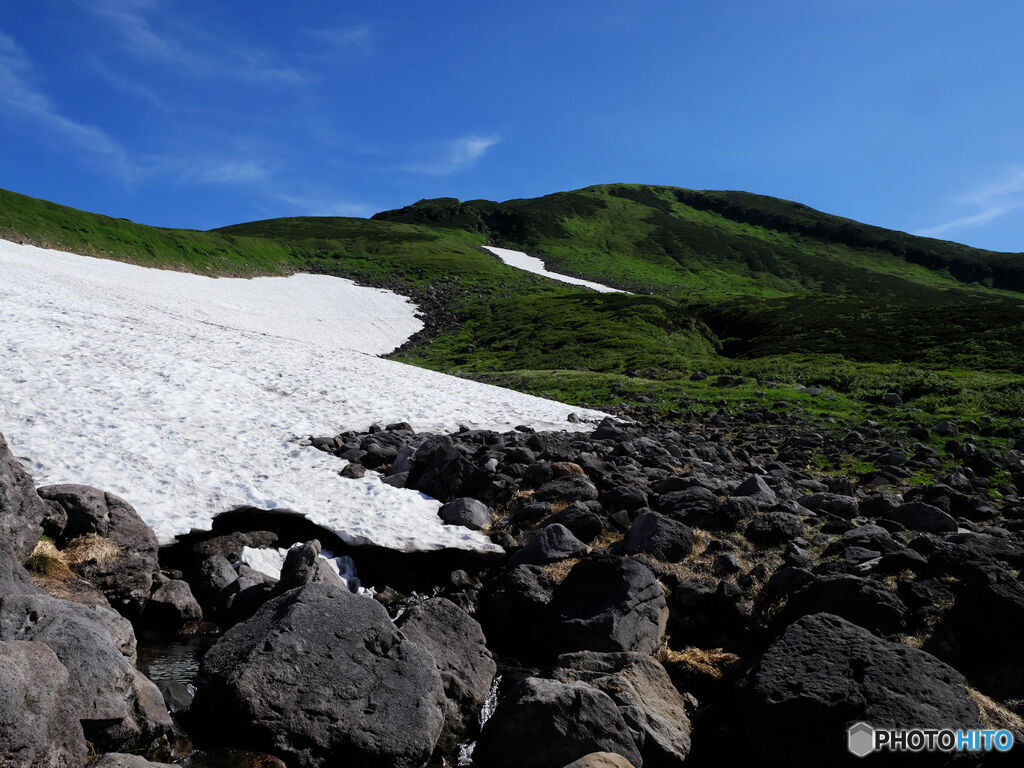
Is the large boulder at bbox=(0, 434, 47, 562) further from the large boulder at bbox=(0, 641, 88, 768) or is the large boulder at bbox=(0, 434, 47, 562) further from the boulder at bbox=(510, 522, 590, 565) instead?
the boulder at bbox=(510, 522, 590, 565)

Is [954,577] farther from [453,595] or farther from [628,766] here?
[453,595]

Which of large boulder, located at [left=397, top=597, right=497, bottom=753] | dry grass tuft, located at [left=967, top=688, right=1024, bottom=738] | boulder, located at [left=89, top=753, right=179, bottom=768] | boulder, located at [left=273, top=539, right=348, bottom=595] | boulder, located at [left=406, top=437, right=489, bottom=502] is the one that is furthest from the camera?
boulder, located at [left=406, top=437, right=489, bottom=502]

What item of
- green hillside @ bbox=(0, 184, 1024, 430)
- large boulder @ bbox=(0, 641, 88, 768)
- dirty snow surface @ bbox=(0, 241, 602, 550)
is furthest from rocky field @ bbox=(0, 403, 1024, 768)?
green hillside @ bbox=(0, 184, 1024, 430)

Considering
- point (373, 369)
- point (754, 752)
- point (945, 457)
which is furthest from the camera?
point (373, 369)

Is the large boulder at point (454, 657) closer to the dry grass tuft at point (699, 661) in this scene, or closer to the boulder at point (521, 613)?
the boulder at point (521, 613)

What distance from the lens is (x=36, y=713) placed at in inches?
208

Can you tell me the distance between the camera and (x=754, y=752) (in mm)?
7461

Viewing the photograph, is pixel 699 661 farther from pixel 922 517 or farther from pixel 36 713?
pixel 36 713

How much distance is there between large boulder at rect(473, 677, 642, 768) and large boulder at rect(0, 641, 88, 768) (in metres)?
4.32

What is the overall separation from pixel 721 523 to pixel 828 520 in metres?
2.65

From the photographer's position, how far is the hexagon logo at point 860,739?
269 inches

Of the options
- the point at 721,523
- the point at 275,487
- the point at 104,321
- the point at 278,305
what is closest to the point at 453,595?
the point at 275,487

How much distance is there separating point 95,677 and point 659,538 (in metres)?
9.79

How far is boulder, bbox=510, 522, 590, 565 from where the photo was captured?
12.5 meters
